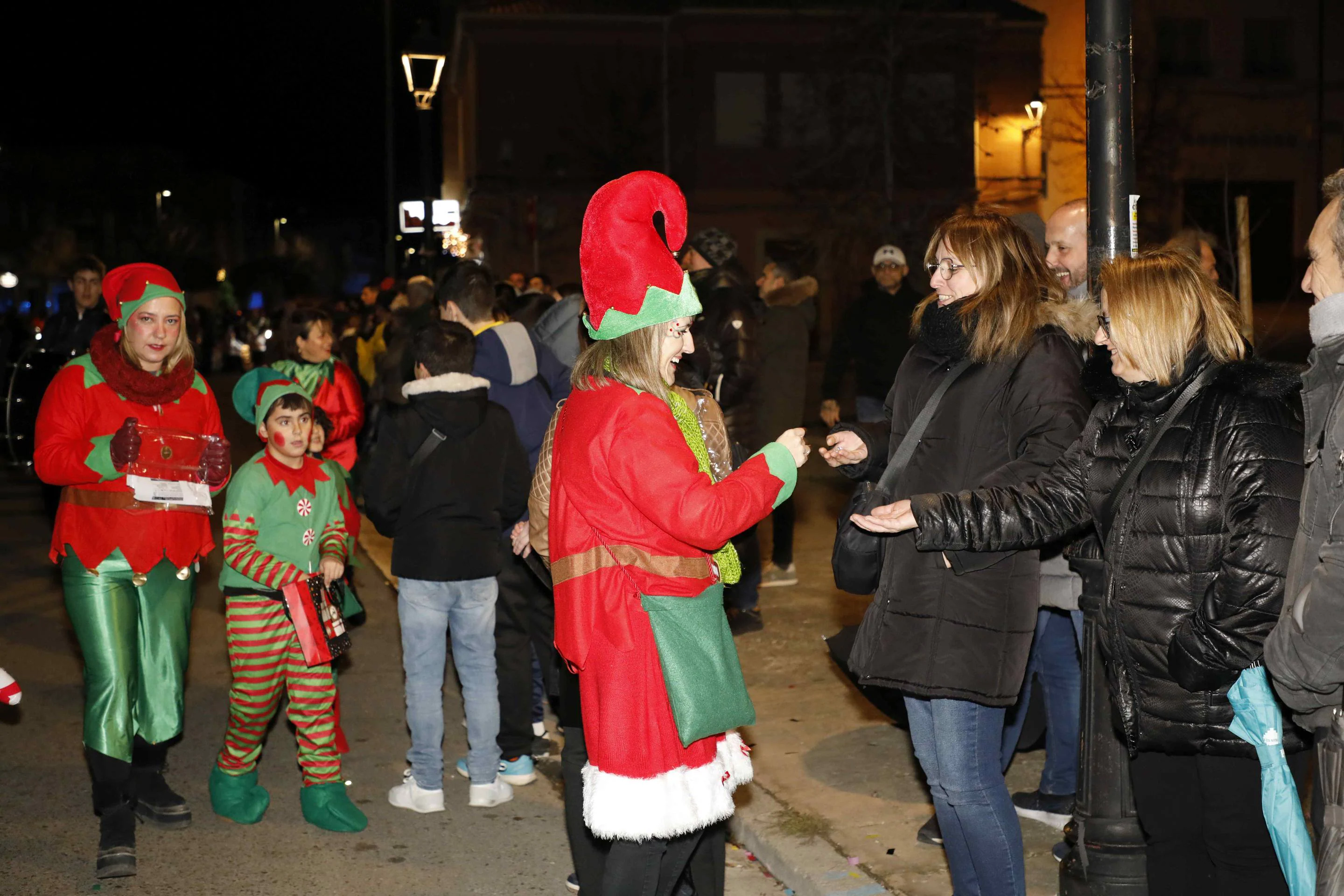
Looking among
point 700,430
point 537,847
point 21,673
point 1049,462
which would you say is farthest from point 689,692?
point 21,673

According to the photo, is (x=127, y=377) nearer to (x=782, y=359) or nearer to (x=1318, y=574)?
(x=1318, y=574)

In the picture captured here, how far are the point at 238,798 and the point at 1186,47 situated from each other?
36.8m

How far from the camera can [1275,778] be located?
10.2 feet

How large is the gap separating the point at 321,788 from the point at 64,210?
2713 inches

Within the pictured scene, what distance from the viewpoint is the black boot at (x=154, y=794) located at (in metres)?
5.46

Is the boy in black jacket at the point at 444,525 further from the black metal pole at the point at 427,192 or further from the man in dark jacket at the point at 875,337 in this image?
the black metal pole at the point at 427,192

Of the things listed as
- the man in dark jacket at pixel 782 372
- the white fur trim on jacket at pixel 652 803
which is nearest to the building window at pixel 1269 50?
the man in dark jacket at pixel 782 372

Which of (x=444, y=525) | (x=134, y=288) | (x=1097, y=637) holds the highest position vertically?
(x=134, y=288)

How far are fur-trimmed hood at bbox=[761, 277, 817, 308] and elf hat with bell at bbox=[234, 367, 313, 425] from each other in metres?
4.63

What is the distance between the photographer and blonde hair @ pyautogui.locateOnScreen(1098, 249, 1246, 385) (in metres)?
3.32

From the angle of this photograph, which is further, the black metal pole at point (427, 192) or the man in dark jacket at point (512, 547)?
the black metal pole at point (427, 192)

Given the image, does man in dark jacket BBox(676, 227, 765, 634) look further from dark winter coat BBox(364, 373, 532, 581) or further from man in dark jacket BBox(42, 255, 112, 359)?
man in dark jacket BBox(42, 255, 112, 359)

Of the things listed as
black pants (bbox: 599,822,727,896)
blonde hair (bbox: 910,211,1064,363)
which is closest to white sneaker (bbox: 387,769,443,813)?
black pants (bbox: 599,822,727,896)

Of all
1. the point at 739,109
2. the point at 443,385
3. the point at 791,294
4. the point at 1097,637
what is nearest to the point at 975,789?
the point at 1097,637
